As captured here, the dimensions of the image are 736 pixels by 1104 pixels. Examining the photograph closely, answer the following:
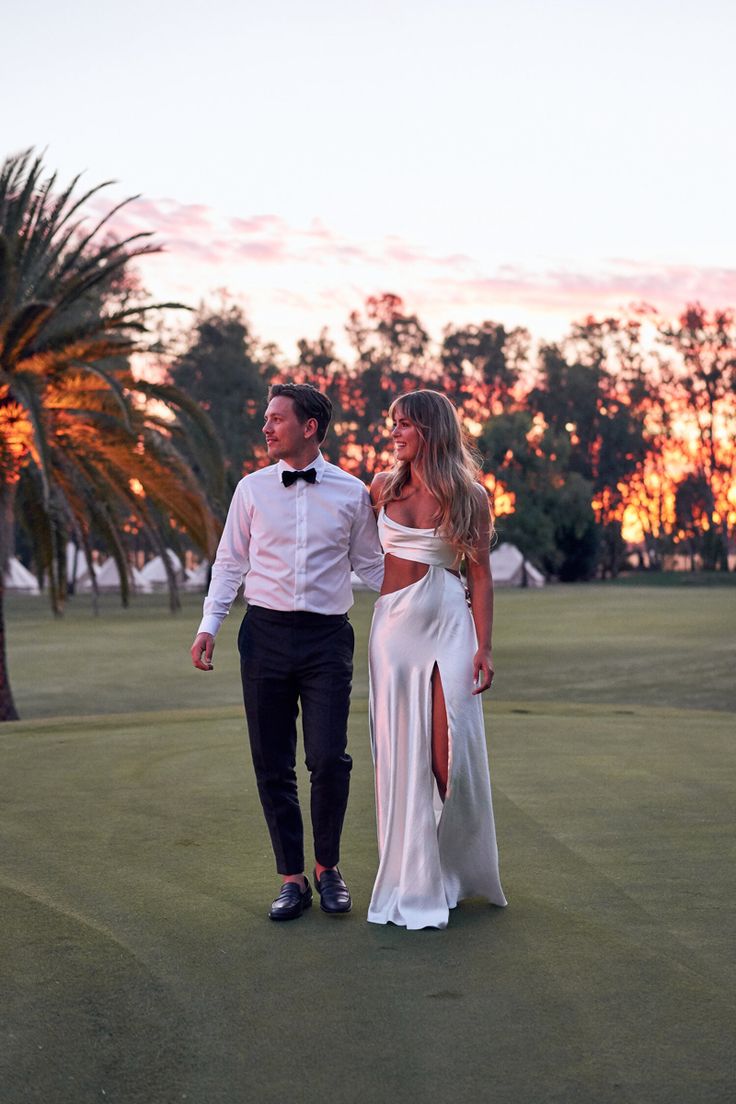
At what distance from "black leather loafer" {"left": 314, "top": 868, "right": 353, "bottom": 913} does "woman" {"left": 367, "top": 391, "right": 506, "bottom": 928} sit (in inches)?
7.5

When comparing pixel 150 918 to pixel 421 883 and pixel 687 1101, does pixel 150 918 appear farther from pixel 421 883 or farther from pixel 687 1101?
pixel 687 1101

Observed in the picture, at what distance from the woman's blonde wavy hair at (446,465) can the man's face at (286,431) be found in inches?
14.3

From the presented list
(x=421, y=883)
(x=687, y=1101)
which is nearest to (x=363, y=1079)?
(x=687, y=1101)

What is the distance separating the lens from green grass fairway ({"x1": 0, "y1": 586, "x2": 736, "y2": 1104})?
357cm

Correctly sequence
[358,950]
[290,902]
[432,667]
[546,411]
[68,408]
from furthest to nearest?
[546,411]
[68,408]
[432,667]
[290,902]
[358,950]

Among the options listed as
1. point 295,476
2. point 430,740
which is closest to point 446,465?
point 295,476

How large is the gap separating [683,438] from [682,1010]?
8207 centimetres

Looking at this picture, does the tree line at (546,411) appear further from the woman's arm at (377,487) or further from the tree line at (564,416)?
the woman's arm at (377,487)

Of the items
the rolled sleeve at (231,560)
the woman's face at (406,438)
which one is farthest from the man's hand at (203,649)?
the woman's face at (406,438)

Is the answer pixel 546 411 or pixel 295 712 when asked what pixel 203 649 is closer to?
pixel 295 712

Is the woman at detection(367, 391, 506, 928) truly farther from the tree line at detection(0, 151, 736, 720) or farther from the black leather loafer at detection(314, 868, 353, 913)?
the tree line at detection(0, 151, 736, 720)

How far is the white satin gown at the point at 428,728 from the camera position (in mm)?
5273

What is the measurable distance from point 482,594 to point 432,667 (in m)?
0.36

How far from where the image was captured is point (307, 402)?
5.43 m
